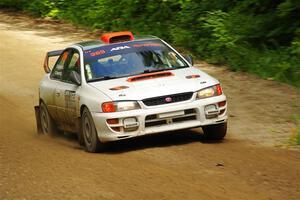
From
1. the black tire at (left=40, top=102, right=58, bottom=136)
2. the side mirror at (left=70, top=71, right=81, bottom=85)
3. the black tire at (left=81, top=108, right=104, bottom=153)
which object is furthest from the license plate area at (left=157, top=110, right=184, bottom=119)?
the black tire at (left=40, top=102, right=58, bottom=136)

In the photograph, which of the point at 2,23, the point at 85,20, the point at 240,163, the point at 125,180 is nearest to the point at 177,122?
the point at 240,163

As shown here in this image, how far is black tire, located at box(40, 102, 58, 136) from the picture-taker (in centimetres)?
1237

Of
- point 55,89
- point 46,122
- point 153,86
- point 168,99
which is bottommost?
point 46,122

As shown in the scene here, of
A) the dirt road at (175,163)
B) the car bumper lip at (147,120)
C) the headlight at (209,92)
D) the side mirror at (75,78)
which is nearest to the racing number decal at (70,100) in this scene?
the side mirror at (75,78)

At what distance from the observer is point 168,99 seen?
31.9ft

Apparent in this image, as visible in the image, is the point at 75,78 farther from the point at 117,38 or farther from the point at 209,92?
the point at 209,92

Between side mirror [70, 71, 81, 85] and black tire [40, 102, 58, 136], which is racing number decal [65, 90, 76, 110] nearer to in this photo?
side mirror [70, 71, 81, 85]

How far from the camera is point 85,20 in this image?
29594mm

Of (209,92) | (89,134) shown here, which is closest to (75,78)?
(89,134)

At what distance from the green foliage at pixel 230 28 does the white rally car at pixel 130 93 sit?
5491 mm

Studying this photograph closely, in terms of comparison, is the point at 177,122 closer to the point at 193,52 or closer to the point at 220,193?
the point at 220,193

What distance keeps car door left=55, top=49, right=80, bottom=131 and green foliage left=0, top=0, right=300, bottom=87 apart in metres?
5.83

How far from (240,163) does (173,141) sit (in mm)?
2124

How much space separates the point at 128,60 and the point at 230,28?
348 inches
